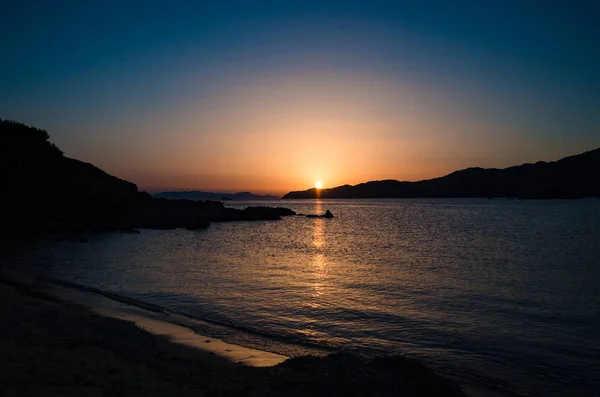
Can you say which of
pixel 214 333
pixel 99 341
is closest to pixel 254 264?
pixel 214 333

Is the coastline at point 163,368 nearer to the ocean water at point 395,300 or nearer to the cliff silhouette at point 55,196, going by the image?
the ocean water at point 395,300

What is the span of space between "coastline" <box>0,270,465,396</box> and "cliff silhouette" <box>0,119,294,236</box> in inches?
1656

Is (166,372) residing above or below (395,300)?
above

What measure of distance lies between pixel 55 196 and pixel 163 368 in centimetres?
5907

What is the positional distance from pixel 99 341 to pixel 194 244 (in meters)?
35.4

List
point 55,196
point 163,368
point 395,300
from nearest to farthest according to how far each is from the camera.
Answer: point 163,368 < point 395,300 < point 55,196

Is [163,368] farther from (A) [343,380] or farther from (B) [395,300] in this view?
(B) [395,300]

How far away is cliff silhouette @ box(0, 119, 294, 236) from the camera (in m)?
51.3

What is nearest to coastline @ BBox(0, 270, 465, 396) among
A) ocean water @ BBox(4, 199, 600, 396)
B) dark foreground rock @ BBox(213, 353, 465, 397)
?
dark foreground rock @ BBox(213, 353, 465, 397)

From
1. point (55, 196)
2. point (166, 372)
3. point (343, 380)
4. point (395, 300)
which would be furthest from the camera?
point (55, 196)

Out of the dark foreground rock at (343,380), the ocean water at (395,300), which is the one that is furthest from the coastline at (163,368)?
the ocean water at (395,300)

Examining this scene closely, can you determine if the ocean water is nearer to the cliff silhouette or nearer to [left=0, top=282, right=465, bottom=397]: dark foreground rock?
[left=0, top=282, right=465, bottom=397]: dark foreground rock

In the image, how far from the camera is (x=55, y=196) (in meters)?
58.1

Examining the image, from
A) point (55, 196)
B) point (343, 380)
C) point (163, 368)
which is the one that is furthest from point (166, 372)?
point (55, 196)
